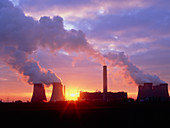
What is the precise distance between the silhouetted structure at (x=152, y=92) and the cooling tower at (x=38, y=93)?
91.3 feet

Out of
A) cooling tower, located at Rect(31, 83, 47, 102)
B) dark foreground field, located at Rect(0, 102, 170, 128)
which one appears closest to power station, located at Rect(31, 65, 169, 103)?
cooling tower, located at Rect(31, 83, 47, 102)

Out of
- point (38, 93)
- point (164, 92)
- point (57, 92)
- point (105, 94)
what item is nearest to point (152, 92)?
point (164, 92)

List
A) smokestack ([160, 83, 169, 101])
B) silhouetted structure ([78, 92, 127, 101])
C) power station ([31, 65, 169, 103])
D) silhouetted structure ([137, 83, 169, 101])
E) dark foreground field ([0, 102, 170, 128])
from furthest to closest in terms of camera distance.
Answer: silhouetted structure ([78, 92, 127, 101])
smokestack ([160, 83, 169, 101])
silhouetted structure ([137, 83, 169, 101])
power station ([31, 65, 169, 103])
dark foreground field ([0, 102, 170, 128])

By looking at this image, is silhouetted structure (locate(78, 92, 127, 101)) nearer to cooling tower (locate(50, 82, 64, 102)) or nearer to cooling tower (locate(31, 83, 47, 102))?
cooling tower (locate(50, 82, 64, 102))

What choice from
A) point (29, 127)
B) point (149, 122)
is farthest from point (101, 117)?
point (29, 127)

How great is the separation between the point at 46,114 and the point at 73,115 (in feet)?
11.8

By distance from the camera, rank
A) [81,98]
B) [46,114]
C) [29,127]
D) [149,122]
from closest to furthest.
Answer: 1. [29,127]
2. [149,122]
3. [46,114]
4. [81,98]

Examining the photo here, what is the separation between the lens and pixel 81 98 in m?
92.9

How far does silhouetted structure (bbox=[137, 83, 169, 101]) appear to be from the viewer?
2665 inches

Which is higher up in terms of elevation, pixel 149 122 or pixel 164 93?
pixel 164 93

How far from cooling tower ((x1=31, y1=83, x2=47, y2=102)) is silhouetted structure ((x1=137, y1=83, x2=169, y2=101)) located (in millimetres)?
27828

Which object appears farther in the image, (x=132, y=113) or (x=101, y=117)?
(x=132, y=113)

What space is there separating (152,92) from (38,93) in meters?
34.5

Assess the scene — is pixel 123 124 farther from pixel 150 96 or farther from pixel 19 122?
pixel 150 96
